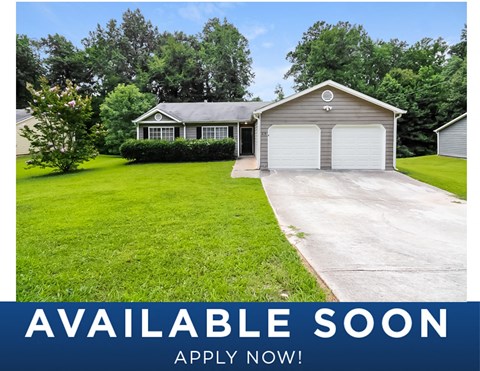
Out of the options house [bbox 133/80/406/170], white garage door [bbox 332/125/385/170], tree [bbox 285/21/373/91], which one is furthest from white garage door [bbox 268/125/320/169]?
tree [bbox 285/21/373/91]

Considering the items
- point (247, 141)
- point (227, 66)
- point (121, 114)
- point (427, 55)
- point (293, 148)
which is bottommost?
point (293, 148)

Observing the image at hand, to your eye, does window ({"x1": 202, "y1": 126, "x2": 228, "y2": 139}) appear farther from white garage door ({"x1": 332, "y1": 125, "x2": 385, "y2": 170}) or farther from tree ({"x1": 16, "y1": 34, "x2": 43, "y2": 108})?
tree ({"x1": 16, "y1": 34, "x2": 43, "y2": 108})

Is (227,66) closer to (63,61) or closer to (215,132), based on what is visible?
(215,132)

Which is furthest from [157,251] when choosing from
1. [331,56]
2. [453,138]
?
[331,56]

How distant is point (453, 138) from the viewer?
17656 millimetres

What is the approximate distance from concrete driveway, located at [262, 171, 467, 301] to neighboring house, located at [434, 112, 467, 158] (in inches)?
439

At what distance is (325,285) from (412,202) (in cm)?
493

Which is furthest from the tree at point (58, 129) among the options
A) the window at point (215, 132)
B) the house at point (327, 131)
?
the house at point (327, 131)

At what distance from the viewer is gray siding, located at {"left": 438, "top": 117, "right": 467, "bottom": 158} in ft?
54.5

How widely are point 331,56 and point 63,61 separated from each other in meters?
22.2

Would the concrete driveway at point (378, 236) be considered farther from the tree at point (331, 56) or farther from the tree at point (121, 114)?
the tree at point (331, 56)

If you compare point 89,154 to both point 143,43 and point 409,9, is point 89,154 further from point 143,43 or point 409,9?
point 143,43

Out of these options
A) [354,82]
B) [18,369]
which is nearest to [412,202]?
[18,369]

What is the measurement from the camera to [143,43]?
95.3 feet
